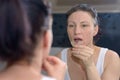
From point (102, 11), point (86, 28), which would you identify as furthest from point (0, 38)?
point (102, 11)

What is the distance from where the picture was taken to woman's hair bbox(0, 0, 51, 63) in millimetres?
577

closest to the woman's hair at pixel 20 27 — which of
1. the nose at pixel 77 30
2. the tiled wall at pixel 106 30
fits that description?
the nose at pixel 77 30

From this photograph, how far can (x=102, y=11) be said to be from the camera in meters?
2.13

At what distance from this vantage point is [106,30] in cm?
218

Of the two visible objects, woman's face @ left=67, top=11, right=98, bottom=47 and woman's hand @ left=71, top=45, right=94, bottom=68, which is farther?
woman's face @ left=67, top=11, right=98, bottom=47

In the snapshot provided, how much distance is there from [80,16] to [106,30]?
2.47ft

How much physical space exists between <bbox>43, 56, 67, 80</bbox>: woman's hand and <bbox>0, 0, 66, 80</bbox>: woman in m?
0.09

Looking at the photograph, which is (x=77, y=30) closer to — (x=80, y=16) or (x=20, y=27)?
(x=80, y=16)

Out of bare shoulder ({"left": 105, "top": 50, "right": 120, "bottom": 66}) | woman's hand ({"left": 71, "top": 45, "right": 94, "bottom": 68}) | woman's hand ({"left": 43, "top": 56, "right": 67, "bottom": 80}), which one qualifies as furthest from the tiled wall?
woman's hand ({"left": 43, "top": 56, "right": 67, "bottom": 80})

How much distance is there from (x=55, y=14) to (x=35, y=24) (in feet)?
5.33

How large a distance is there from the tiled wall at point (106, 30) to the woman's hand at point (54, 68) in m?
1.38

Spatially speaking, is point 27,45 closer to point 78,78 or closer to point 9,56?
point 9,56

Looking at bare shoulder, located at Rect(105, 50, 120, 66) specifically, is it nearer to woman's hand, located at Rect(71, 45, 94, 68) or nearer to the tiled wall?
woman's hand, located at Rect(71, 45, 94, 68)

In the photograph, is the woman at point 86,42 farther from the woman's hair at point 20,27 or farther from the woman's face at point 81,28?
the woman's hair at point 20,27
